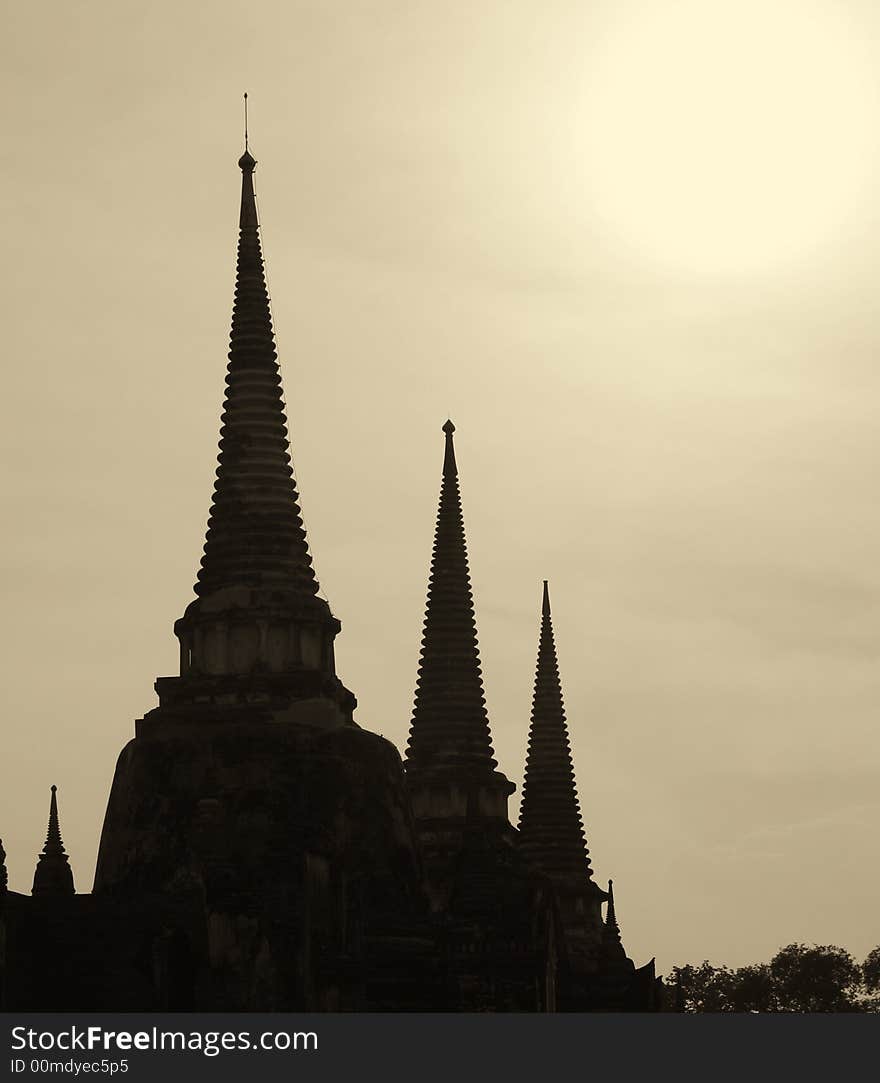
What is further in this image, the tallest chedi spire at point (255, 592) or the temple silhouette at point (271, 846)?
the tallest chedi spire at point (255, 592)

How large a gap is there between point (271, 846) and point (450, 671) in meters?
18.0

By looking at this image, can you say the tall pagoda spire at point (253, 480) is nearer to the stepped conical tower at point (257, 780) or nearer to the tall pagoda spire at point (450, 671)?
the stepped conical tower at point (257, 780)

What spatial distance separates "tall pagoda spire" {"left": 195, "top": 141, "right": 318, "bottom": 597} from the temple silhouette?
0.20 ft

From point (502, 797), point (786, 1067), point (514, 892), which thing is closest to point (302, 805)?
point (514, 892)

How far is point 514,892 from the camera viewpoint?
3711 inches

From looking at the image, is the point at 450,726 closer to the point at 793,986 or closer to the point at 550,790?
the point at 550,790

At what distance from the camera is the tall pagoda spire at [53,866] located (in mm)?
92938

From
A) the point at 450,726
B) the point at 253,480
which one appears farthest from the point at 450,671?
the point at 253,480

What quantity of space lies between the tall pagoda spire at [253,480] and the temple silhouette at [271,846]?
0.20 feet

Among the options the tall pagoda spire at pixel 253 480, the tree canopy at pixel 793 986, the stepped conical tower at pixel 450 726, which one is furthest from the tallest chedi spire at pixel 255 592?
the tree canopy at pixel 793 986

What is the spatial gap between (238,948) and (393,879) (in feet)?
28.8

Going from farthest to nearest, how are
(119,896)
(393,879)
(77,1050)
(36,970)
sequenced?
(393,879) → (119,896) → (36,970) → (77,1050)

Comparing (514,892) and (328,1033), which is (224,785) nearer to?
(514,892)

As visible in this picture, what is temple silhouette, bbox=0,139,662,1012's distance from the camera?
8081 cm
